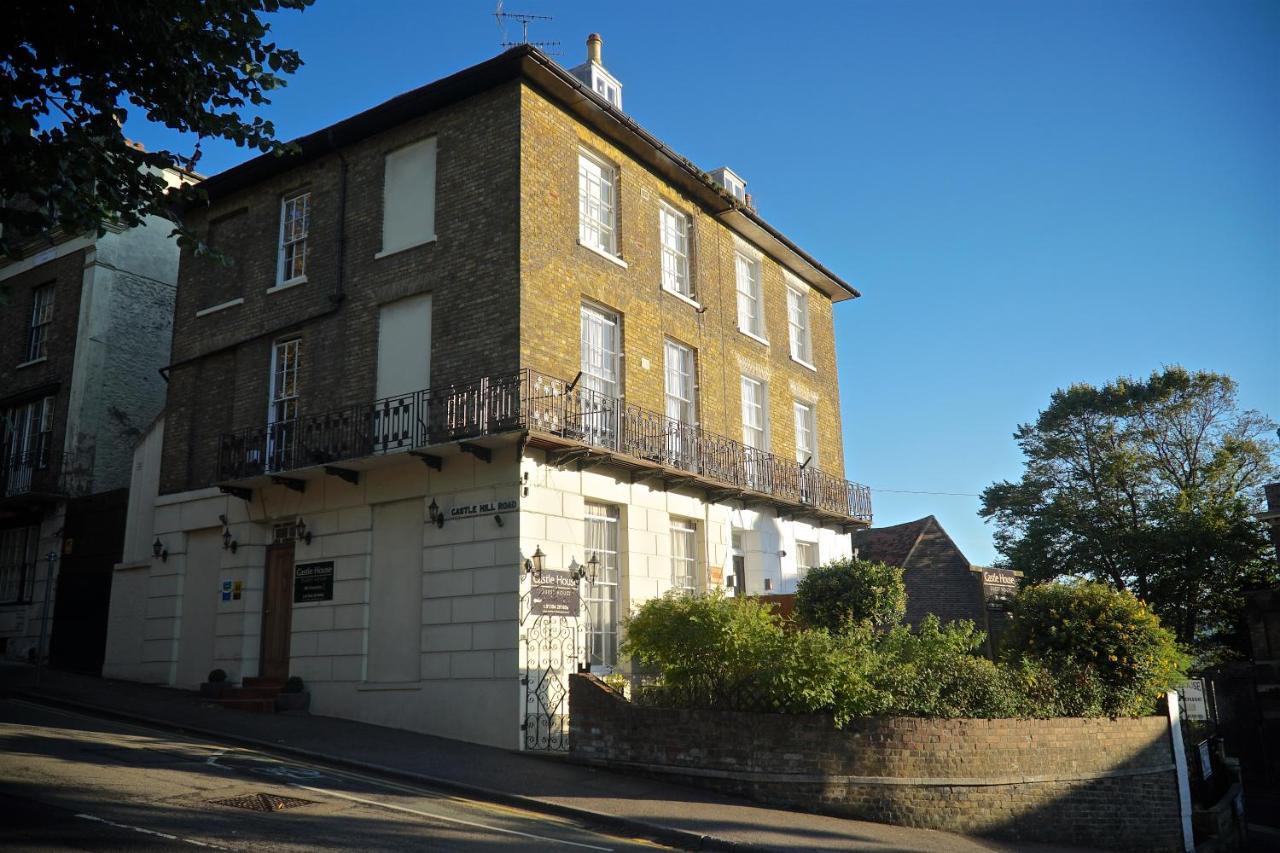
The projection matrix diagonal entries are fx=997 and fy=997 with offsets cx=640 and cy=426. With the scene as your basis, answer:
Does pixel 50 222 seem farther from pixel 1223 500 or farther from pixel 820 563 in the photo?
pixel 1223 500

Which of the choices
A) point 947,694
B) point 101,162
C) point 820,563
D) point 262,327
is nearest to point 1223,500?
point 820,563

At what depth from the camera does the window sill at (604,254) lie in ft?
58.9

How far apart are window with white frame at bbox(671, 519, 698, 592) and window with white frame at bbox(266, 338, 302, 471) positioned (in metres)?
7.25

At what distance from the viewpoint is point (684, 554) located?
61.9ft

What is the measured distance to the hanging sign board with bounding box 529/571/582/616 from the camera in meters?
15.0

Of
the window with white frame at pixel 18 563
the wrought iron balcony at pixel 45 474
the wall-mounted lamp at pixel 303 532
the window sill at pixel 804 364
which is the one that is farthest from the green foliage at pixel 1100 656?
the window with white frame at pixel 18 563

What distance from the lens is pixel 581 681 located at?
13.5m

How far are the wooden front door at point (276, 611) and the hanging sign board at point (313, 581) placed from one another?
43 centimetres

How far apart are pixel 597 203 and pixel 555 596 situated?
7.68 meters

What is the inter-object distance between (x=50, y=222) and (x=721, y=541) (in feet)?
42.7

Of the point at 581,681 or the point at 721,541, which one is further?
the point at 721,541

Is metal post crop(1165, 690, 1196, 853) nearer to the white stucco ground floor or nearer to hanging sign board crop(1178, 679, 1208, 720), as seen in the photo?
the white stucco ground floor

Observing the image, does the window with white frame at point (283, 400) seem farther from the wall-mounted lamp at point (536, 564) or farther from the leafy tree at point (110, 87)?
the leafy tree at point (110, 87)

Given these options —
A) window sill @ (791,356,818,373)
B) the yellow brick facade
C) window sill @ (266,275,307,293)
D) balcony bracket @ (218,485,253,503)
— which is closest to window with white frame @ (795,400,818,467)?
the yellow brick facade
